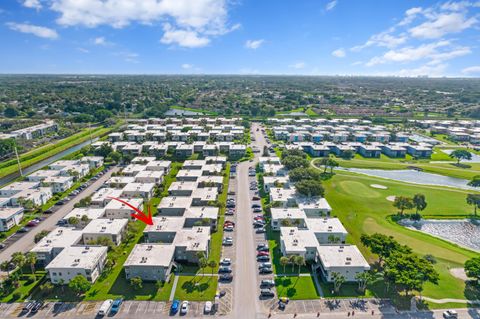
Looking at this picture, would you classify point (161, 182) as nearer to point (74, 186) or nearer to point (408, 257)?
point (74, 186)

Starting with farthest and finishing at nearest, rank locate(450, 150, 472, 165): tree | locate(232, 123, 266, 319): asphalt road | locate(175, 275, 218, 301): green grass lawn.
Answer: locate(450, 150, 472, 165): tree < locate(175, 275, 218, 301): green grass lawn < locate(232, 123, 266, 319): asphalt road

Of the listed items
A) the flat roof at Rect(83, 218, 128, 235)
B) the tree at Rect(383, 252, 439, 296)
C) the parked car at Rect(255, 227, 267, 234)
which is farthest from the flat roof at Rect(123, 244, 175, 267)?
the tree at Rect(383, 252, 439, 296)

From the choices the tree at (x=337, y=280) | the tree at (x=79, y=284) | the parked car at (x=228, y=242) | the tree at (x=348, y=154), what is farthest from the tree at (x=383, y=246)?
the tree at (x=348, y=154)

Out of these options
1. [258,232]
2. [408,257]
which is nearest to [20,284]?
[258,232]

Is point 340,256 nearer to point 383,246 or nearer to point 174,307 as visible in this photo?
point 383,246

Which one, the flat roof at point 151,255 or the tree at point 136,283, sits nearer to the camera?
the tree at point 136,283

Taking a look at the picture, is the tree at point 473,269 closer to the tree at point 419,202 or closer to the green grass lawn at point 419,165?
the tree at point 419,202

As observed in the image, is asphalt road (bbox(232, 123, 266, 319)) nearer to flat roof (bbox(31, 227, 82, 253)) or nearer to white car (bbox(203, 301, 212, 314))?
white car (bbox(203, 301, 212, 314))
